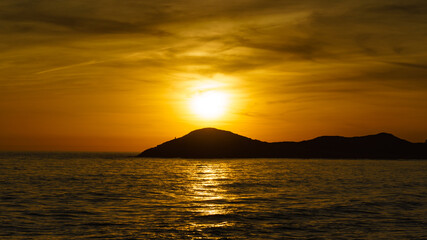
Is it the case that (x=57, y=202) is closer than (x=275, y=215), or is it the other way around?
(x=275, y=215)

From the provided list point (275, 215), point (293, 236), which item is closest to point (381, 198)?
point (275, 215)

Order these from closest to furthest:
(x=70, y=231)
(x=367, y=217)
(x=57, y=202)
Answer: (x=70, y=231)
(x=367, y=217)
(x=57, y=202)

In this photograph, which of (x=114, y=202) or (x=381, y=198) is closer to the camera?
(x=114, y=202)

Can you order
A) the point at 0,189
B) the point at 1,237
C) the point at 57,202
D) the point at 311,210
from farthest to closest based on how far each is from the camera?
the point at 0,189 < the point at 57,202 < the point at 311,210 < the point at 1,237

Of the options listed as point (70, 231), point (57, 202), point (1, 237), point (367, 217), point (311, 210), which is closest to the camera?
point (1, 237)

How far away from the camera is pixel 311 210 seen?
42.9 meters

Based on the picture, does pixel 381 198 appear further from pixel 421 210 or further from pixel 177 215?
pixel 177 215

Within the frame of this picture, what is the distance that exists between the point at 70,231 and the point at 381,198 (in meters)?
38.6

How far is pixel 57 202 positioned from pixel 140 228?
19.2m

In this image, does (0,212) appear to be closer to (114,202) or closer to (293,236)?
(114,202)

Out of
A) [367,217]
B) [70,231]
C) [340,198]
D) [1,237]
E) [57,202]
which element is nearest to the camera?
[1,237]

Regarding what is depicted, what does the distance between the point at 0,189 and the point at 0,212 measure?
25.5 metres

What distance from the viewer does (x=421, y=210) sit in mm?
43406

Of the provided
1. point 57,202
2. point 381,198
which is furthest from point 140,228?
point 381,198
